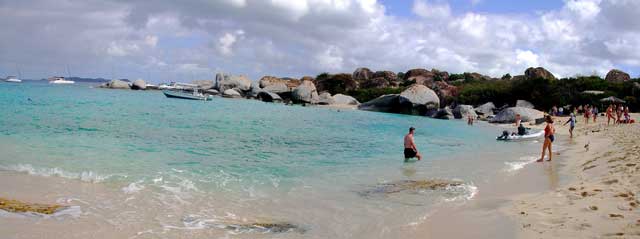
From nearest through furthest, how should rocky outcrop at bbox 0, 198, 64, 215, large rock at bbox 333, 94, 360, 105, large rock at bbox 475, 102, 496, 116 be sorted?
1. rocky outcrop at bbox 0, 198, 64, 215
2. large rock at bbox 475, 102, 496, 116
3. large rock at bbox 333, 94, 360, 105

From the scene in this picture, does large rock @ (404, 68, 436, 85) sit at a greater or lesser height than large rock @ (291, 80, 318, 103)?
greater

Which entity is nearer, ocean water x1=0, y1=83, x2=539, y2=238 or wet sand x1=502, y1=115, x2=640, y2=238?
wet sand x1=502, y1=115, x2=640, y2=238

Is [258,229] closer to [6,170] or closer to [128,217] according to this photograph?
[128,217]

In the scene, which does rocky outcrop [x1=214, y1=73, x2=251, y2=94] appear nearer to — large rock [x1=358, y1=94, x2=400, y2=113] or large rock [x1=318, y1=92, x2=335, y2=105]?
large rock [x1=318, y1=92, x2=335, y2=105]

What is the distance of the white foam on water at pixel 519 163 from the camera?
13930 millimetres

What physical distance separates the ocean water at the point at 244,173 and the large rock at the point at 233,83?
175 ft

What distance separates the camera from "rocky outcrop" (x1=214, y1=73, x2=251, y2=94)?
76.2 m

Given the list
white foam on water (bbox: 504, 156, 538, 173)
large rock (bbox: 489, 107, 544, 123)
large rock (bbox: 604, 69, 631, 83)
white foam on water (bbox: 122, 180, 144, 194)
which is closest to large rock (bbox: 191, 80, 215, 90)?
large rock (bbox: 489, 107, 544, 123)

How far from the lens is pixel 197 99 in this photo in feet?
191

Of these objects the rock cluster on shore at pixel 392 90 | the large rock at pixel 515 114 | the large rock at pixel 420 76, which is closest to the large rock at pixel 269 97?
the rock cluster on shore at pixel 392 90

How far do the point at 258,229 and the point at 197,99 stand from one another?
52.9 m

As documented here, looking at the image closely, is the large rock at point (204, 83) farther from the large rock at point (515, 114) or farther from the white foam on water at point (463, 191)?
the white foam on water at point (463, 191)

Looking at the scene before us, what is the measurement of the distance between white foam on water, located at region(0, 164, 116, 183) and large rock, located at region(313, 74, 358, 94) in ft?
217

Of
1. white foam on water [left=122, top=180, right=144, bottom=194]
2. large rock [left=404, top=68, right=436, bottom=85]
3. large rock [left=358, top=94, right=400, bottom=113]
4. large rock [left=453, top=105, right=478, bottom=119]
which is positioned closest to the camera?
white foam on water [left=122, top=180, right=144, bottom=194]
